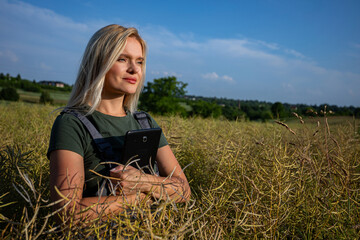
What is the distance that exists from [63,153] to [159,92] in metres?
27.6

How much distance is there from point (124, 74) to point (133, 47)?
224 millimetres

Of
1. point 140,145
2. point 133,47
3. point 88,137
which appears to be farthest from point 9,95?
point 140,145

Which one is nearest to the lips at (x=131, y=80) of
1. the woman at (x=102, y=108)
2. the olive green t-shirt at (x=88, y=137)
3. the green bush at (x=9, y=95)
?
the woman at (x=102, y=108)

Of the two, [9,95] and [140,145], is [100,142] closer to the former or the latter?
[140,145]

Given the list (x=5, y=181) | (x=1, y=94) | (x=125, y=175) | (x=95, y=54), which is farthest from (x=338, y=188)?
(x=1, y=94)

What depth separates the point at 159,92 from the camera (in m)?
28.8

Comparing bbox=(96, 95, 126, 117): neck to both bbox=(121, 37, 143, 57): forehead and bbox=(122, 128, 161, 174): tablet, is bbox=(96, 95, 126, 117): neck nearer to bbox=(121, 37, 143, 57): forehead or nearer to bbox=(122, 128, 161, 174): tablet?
bbox=(121, 37, 143, 57): forehead

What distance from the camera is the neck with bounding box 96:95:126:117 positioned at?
188 centimetres

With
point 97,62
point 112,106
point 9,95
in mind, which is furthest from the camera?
point 9,95

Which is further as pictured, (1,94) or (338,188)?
(1,94)

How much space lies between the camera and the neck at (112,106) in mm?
1879

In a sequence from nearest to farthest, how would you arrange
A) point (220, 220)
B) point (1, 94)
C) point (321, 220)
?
point (220, 220), point (321, 220), point (1, 94)

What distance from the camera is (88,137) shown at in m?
1.58

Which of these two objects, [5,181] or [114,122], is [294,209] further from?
[5,181]
